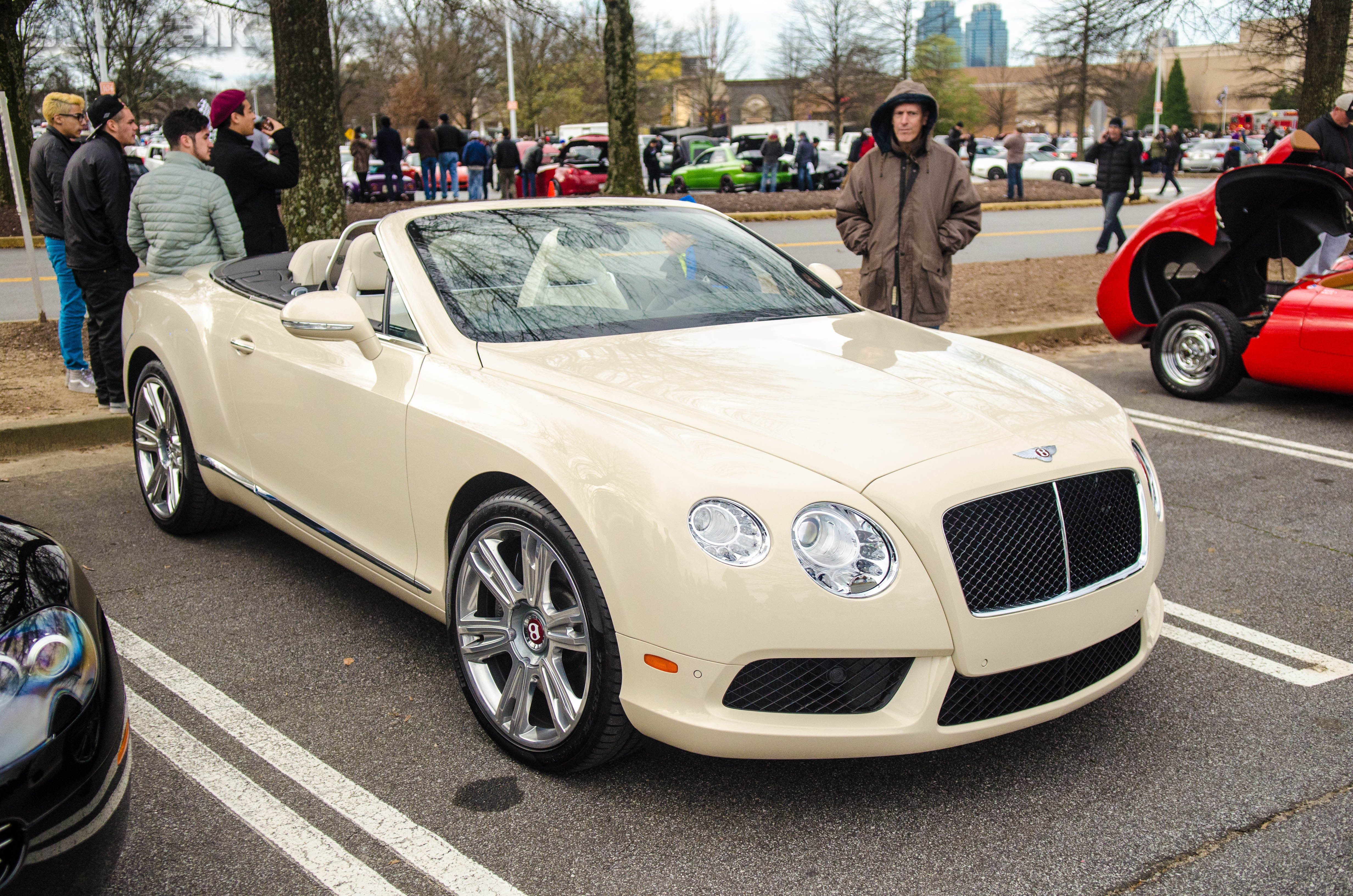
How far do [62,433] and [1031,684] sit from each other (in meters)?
5.95

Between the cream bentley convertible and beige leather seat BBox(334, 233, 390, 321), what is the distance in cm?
1

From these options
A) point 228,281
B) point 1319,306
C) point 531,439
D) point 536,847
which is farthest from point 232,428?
point 1319,306

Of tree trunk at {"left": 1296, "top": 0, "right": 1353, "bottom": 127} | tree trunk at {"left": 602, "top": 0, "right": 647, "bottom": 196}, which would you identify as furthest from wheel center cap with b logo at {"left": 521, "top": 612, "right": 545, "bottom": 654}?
tree trunk at {"left": 1296, "top": 0, "right": 1353, "bottom": 127}

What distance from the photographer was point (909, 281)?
19.4 ft

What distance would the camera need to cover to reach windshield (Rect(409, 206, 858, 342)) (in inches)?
143

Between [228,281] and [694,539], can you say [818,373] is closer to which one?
[694,539]

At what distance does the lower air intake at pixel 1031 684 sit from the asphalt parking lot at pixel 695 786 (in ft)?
0.94

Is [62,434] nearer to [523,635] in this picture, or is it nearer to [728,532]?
[523,635]

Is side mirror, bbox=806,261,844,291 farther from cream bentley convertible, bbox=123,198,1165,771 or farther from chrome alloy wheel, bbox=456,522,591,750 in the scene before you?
chrome alloy wheel, bbox=456,522,591,750

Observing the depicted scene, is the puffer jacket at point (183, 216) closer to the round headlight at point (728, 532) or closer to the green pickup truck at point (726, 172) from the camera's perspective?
the round headlight at point (728, 532)

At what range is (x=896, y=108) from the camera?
5.79m

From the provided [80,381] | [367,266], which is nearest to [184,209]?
[80,381]

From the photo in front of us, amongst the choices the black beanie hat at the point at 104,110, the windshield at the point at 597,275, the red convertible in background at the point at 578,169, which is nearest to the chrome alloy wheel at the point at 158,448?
the windshield at the point at 597,275

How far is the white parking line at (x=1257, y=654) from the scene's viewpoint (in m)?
3.60
